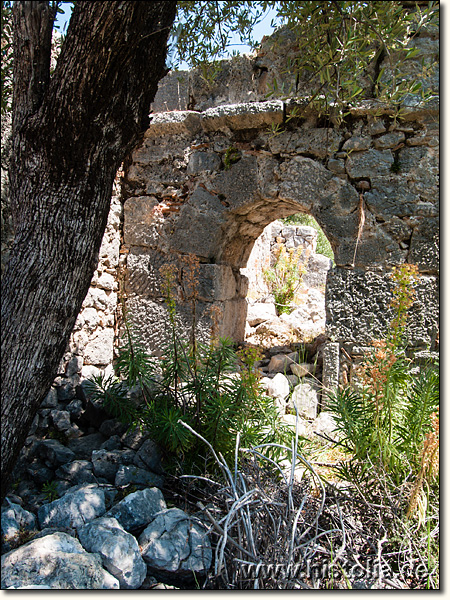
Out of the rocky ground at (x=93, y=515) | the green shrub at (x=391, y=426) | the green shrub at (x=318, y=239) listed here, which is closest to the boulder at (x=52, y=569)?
the rocky ground at (x=93, y=515)

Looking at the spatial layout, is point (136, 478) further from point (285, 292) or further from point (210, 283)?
point (285, 292)

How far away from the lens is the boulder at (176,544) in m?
2.17

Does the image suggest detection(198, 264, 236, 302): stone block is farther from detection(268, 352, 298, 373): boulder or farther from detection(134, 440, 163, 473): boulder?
detection(134, 440, 163, 473): boulder

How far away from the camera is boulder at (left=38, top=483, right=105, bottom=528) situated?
235 centimetres

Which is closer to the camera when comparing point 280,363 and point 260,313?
point 280,363

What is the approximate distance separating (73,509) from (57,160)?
1.72 meters

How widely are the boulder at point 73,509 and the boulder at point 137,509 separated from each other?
82mm

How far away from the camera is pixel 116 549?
2119mm

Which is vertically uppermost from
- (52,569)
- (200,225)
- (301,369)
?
(200,225)

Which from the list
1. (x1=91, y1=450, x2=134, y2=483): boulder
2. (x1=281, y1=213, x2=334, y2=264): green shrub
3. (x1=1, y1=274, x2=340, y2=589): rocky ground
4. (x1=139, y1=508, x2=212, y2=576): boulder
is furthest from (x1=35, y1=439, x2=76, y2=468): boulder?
(x1=281, y1=213, x2=334, y2=264): green shrub

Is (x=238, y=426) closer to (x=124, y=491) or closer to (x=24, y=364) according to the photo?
(x=124, y=491)

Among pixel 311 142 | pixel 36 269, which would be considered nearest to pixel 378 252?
pixel 311 142

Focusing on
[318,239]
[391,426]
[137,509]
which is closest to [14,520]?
[137,509]

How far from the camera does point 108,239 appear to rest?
191 inches
